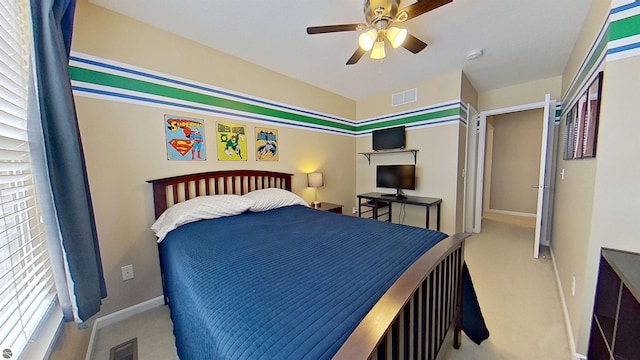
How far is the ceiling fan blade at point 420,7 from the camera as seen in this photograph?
1.36m

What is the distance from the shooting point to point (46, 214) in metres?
1.07

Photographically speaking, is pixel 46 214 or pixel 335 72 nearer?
pixel 46 214

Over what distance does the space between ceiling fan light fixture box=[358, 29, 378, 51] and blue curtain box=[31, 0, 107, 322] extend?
1783mm

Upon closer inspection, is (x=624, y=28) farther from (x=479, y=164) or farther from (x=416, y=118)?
(x=479, y=164)

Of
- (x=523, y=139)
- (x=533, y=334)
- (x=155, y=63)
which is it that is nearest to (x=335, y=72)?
(x=155, y=63)

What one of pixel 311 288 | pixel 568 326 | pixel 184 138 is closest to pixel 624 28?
pixel 568 326

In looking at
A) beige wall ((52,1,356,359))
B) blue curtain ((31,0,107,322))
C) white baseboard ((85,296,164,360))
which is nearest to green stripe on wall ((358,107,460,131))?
beige wall ((52,1,356,359))

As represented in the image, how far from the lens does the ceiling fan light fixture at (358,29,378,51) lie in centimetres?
169

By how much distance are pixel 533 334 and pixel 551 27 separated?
107 inches

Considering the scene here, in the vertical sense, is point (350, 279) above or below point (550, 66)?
below

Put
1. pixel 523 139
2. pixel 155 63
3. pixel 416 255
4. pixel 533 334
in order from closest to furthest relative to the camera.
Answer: pixel 416 255
pixel 533 334
pixel 155 63
pixel 523 139

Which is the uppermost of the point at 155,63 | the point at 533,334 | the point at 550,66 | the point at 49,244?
the point at 550,66

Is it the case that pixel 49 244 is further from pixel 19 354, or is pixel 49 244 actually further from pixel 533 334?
pixel 533 334

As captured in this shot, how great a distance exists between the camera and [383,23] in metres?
1.58
